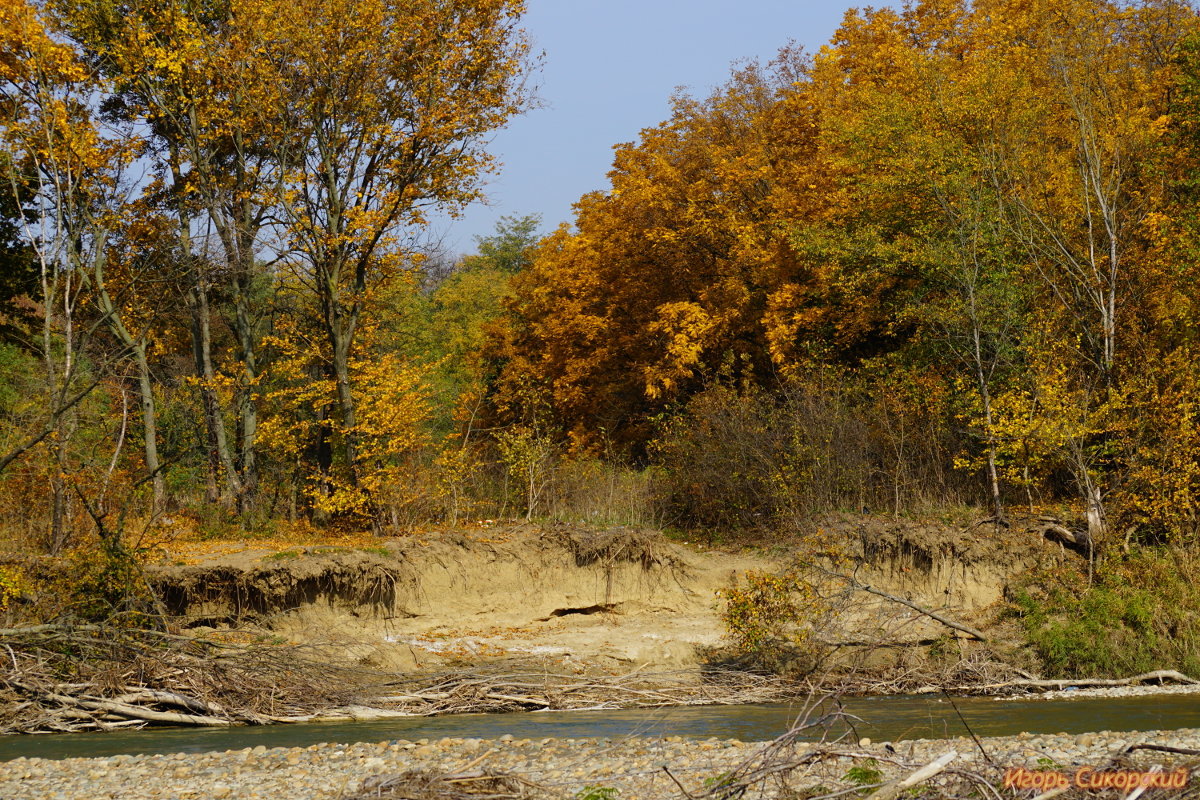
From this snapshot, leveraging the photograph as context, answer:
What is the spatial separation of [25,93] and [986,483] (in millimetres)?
20566

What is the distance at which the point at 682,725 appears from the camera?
13.4 m

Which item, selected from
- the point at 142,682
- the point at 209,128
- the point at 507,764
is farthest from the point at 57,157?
the point at 507,764

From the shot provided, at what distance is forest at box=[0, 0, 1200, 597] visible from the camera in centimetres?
2045

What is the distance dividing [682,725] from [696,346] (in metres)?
17.9

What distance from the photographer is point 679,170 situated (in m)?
34.4

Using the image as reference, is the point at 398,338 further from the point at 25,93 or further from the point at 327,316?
the point at 25,93

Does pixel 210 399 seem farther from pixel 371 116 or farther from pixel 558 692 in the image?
pixel 558 692

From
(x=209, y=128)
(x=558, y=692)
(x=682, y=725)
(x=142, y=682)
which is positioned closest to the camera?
(x=682, y=725)

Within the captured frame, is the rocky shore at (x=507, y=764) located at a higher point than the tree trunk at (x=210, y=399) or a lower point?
lower

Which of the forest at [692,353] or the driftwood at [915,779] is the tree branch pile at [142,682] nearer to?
the forest at [692,353]

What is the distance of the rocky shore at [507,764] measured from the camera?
Answer: 30.1 ft

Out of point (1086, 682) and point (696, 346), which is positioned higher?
point (696, 346)

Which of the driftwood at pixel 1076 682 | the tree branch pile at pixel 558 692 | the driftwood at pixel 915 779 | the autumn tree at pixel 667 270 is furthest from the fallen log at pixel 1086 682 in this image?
the autumn tree at pixel 667 270

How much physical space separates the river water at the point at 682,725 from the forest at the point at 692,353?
5.22 meters
